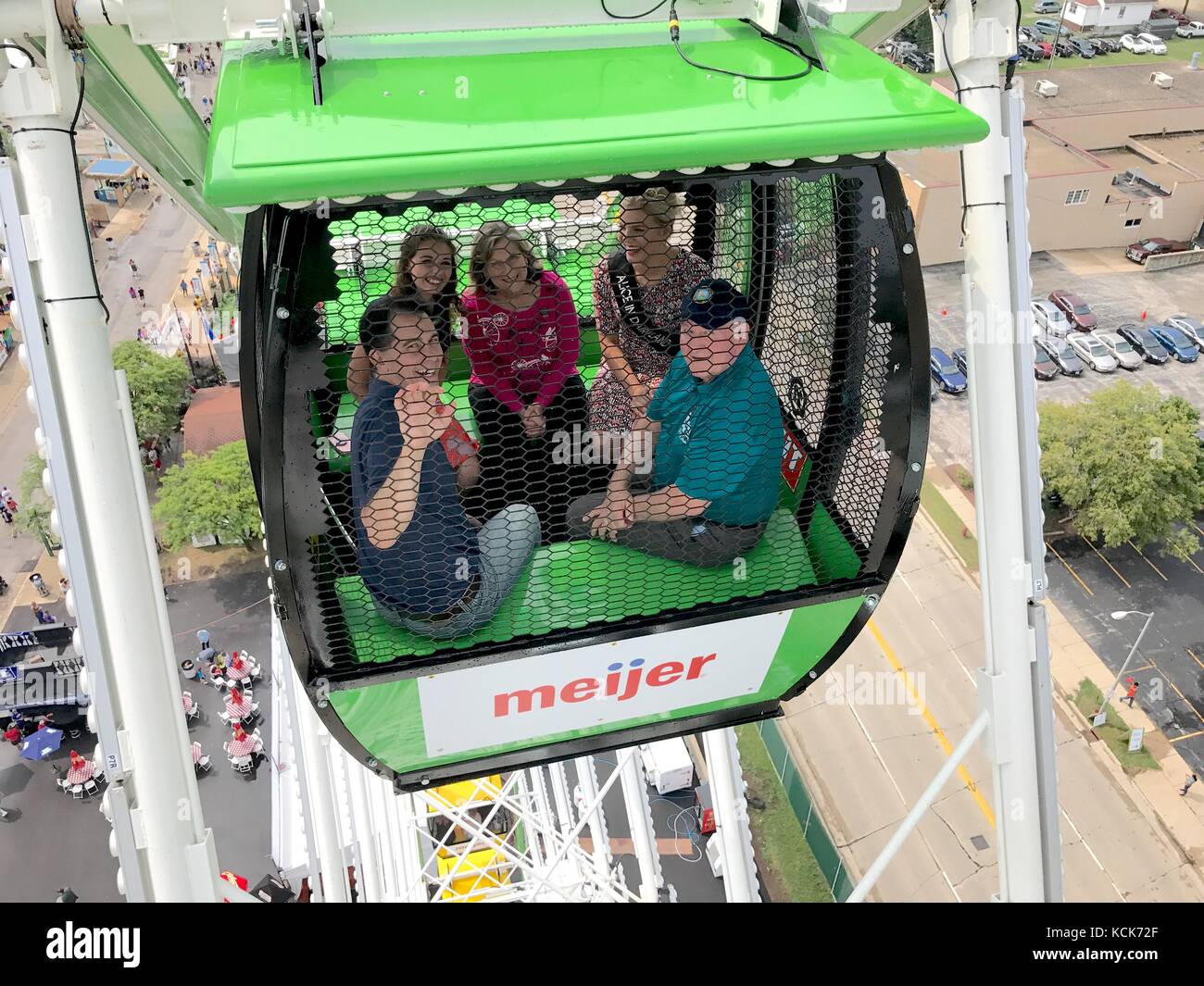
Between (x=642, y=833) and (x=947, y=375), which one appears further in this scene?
(x=947, y=375)

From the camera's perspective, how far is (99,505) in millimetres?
2004

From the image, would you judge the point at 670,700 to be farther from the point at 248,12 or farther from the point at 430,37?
the point at 248,12

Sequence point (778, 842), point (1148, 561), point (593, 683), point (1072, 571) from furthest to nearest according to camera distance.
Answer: point (1148, 561), point (1072, 571), point (778, 842), point (593, 683)

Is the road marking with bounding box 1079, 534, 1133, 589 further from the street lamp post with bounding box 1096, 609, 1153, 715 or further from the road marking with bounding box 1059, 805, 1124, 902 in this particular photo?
the road marking with bounding box 1059, 805, 1124, 902

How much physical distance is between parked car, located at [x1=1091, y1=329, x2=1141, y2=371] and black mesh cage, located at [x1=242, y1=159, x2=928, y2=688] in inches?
728

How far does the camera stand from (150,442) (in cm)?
1695

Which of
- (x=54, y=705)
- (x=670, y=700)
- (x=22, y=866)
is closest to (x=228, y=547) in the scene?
(x=54, y=705)

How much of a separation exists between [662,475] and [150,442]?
1668 centimetres

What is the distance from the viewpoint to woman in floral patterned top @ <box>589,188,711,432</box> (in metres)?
2.29

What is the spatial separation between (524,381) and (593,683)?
94cm

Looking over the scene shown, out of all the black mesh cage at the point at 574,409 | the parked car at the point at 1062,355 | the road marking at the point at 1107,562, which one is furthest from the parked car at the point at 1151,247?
the black mesh cage at the point at 574,409

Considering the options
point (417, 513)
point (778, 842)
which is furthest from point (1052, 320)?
point (417, 513)

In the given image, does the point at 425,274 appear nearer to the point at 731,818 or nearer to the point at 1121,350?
the point at 731,818

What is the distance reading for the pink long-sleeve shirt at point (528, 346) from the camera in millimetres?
2260
